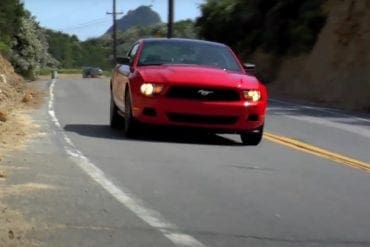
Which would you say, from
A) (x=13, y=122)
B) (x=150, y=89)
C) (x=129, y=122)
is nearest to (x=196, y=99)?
(x=150, y=89)

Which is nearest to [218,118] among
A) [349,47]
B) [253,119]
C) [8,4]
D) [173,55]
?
[253,119]

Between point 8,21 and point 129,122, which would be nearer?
point 129,122

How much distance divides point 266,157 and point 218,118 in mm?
1313

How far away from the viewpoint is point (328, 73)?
37.4 m

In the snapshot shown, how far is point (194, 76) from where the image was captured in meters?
13.7

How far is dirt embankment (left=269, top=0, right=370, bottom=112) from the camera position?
33.5m

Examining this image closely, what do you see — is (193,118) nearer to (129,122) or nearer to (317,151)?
(129,122)

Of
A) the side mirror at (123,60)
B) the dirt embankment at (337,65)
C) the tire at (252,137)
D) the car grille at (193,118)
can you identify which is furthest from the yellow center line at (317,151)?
the dirt embankment at (337,65)

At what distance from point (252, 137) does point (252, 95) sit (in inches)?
28.8

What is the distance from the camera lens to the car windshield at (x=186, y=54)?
14664 millimetres

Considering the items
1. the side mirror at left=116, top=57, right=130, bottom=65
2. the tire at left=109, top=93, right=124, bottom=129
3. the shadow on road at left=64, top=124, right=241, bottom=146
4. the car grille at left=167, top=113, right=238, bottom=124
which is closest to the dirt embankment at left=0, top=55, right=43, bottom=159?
the shadow on road at left=64, top=124, right=241, bottom=146

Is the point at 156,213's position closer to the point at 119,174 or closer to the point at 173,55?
the point at 119,174

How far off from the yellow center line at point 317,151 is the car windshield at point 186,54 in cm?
148

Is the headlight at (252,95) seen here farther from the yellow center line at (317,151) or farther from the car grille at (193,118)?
the yellow center line at (317,151)
